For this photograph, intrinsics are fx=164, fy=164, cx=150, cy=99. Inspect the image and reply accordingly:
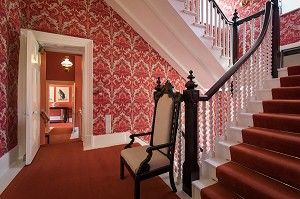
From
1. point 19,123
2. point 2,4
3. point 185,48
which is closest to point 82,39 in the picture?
point 2,4

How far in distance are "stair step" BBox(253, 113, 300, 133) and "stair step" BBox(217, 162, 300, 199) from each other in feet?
1.98

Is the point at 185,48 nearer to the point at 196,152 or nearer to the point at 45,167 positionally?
the point at 196,152

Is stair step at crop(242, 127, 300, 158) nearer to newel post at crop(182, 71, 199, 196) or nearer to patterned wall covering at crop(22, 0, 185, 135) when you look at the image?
newel post at crop(182, 71, 199, 196)

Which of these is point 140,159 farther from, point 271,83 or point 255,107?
point 271,83

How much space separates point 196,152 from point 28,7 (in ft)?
12.2

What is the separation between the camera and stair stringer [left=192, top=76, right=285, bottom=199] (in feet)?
5.54

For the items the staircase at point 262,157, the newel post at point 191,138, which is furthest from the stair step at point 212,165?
the newel post at point 191,138

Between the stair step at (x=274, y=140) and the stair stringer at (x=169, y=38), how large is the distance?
182 cm

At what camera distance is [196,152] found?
1779 millimetres

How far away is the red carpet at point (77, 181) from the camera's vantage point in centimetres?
175

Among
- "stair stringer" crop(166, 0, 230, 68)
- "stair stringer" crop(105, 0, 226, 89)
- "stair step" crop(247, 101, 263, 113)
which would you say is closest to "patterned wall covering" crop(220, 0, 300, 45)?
"stair stringer" crop(166, 0, 230, 68)

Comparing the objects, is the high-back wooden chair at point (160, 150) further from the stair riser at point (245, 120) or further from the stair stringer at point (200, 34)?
the stair stringer at point (200, 34)

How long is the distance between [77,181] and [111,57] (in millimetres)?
2483

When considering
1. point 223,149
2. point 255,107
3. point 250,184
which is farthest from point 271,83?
point 250,184
